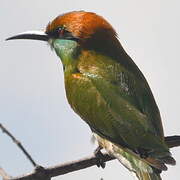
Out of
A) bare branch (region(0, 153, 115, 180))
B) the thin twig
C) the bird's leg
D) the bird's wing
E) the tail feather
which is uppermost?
the thin twig

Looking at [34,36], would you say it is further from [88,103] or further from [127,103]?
[127,103]

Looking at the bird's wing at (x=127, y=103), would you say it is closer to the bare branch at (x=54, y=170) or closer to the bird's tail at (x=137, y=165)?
the bird's tail at (x=137, y=165)

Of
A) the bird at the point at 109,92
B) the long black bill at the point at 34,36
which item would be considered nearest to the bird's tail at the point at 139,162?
the bird at the point at 109,92

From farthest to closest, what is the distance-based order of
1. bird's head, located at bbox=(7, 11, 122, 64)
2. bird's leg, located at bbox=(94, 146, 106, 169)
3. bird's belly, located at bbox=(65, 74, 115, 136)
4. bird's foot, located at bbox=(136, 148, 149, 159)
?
bird's head, located at bbox=(7, 11, 122, 64) → bird's belly, located at bbox=(65, 74, 115, 136) → bird's leg, located at bbox=(94, 146, 106, 169) → bird's foot, located at bbox=(136, 148, 149, 159)

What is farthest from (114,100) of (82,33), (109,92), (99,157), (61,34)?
(61,34)

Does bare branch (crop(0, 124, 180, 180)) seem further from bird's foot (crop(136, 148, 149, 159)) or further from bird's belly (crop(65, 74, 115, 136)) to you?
bird's belly (crop(65, 74, 115, 136))

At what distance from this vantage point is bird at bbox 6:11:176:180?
4.32 meters

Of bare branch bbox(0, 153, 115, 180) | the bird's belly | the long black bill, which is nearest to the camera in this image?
bare branch bbox(0, 153, 115, 180)

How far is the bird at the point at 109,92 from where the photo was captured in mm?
4316

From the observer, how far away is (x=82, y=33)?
206 inches

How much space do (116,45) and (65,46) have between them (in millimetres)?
392

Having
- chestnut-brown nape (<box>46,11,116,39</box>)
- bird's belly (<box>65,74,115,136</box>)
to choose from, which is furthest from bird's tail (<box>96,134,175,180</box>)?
chestnut-brown nape (<box>46,11,116,39</box>)

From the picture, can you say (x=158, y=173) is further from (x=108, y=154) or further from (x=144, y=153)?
(x=108, y=154)

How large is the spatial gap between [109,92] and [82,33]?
68cm
